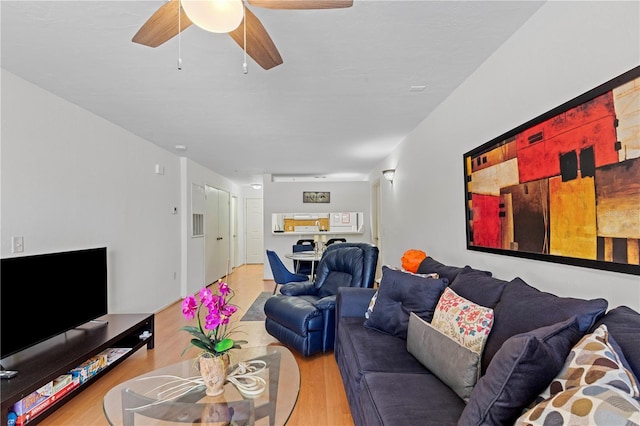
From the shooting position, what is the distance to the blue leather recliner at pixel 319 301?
302 centimetres

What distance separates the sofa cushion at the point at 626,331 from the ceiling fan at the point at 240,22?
5.16 feet

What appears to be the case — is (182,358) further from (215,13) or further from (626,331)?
(626,331)

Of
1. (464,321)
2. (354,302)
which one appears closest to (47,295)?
(354,302)

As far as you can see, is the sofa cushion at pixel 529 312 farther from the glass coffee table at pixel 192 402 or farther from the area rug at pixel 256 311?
the area rug at pixel 256 311

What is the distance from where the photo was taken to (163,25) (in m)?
1.57

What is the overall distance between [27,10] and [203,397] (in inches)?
88.8

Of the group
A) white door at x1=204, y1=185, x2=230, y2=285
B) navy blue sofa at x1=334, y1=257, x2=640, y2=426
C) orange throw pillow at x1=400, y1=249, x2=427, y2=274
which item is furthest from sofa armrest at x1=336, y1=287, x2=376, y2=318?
white door at x1=204, y1=185, x2=230, y2=285

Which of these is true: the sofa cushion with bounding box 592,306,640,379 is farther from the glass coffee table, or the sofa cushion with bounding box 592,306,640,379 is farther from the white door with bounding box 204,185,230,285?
the white door with bounding box 204,185,230,285

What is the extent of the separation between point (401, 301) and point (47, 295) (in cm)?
267

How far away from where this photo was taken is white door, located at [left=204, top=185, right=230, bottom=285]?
271 inches

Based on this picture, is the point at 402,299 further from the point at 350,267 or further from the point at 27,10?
the point at 27,10

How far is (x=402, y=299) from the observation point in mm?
2305

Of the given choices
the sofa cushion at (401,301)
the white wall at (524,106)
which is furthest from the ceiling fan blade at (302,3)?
the sofa cushion at (401,301)

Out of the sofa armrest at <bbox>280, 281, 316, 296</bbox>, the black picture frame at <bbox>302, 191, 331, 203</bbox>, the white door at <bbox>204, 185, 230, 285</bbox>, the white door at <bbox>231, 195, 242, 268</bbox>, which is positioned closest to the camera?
the sofa armrest at <bbox>280, 281, 316, 296</bbox>
